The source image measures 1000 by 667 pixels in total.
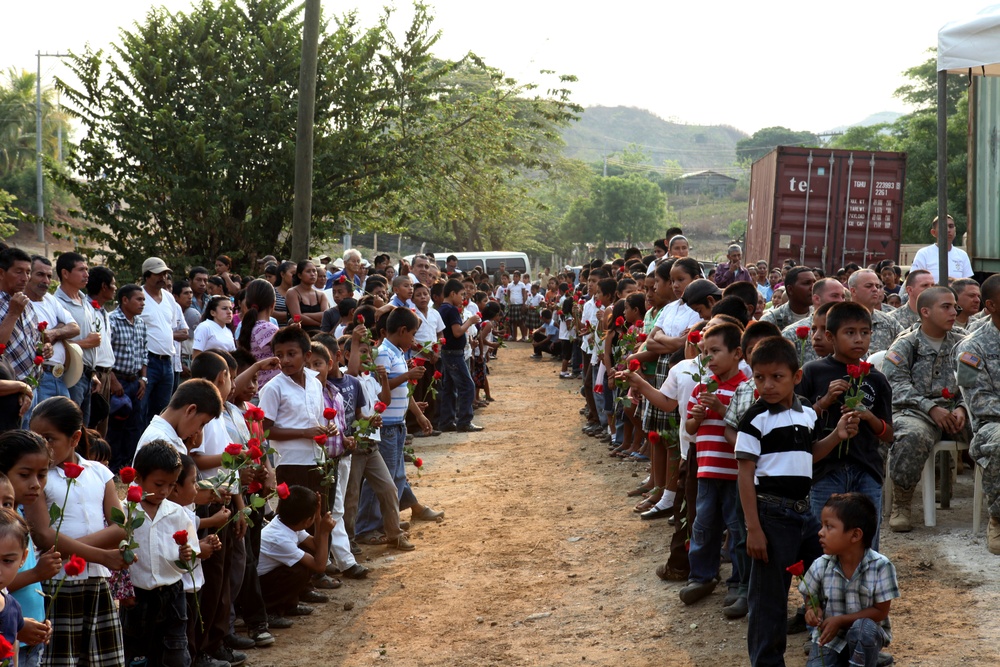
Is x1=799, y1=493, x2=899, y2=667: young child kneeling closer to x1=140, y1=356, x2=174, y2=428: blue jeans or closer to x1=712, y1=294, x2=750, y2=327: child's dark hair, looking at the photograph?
x1=712, y1=294, x2=750, y2=327: child's dark hair

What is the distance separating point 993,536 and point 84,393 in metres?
7.25

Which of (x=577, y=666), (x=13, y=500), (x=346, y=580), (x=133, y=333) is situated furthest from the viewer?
(x=133, y=333)

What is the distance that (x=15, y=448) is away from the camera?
14.0 ft

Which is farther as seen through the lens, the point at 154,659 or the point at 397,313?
the point at 397,313

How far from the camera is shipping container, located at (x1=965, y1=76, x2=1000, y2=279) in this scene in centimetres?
1177

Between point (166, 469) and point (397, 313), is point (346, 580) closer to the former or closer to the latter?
point (397, 313)

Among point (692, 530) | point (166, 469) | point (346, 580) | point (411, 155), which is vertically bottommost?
point (346, 580)

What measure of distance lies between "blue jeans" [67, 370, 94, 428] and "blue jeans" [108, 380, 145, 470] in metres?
0.73

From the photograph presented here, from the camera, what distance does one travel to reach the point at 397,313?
29.9ft

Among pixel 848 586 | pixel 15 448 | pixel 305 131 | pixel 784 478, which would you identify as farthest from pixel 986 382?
pixel 305 131

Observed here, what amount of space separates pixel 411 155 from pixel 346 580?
47.0 feet

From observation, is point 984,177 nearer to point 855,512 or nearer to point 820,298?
point 820,298

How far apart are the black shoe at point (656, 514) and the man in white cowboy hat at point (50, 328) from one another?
4.91 metres

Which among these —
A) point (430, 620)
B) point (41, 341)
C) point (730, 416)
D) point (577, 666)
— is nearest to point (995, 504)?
point (730, 416)
